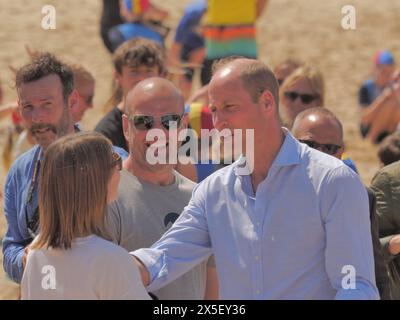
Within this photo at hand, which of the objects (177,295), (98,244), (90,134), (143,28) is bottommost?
(177,295)

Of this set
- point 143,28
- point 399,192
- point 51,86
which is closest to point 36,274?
Answer: point 51,86

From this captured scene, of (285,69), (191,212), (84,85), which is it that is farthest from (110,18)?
(191,212)

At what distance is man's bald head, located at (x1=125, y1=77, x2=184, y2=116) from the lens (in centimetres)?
432

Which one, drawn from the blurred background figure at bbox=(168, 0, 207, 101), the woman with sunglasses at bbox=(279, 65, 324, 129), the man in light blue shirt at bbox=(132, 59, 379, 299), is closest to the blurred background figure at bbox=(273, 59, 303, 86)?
the woman with sunglasses at bbox=(279, 65, 324, 129)

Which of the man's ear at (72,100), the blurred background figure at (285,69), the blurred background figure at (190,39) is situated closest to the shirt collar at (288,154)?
the man's ear at (72,100)

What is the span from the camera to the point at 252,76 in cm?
362

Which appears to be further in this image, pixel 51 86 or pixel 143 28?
pixel 143 28

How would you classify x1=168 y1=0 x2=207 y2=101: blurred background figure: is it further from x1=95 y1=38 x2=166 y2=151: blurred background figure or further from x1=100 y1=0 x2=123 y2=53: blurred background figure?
x1=95 y1=38 x2=166 y2=151: blurred background figure

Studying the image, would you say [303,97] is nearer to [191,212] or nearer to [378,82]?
[191,212]

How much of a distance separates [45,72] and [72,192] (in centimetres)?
131

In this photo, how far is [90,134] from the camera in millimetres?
3512

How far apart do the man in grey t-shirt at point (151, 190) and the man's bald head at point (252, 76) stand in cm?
65

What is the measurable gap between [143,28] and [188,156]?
4.18 meters

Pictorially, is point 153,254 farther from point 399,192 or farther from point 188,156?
point 188,156
